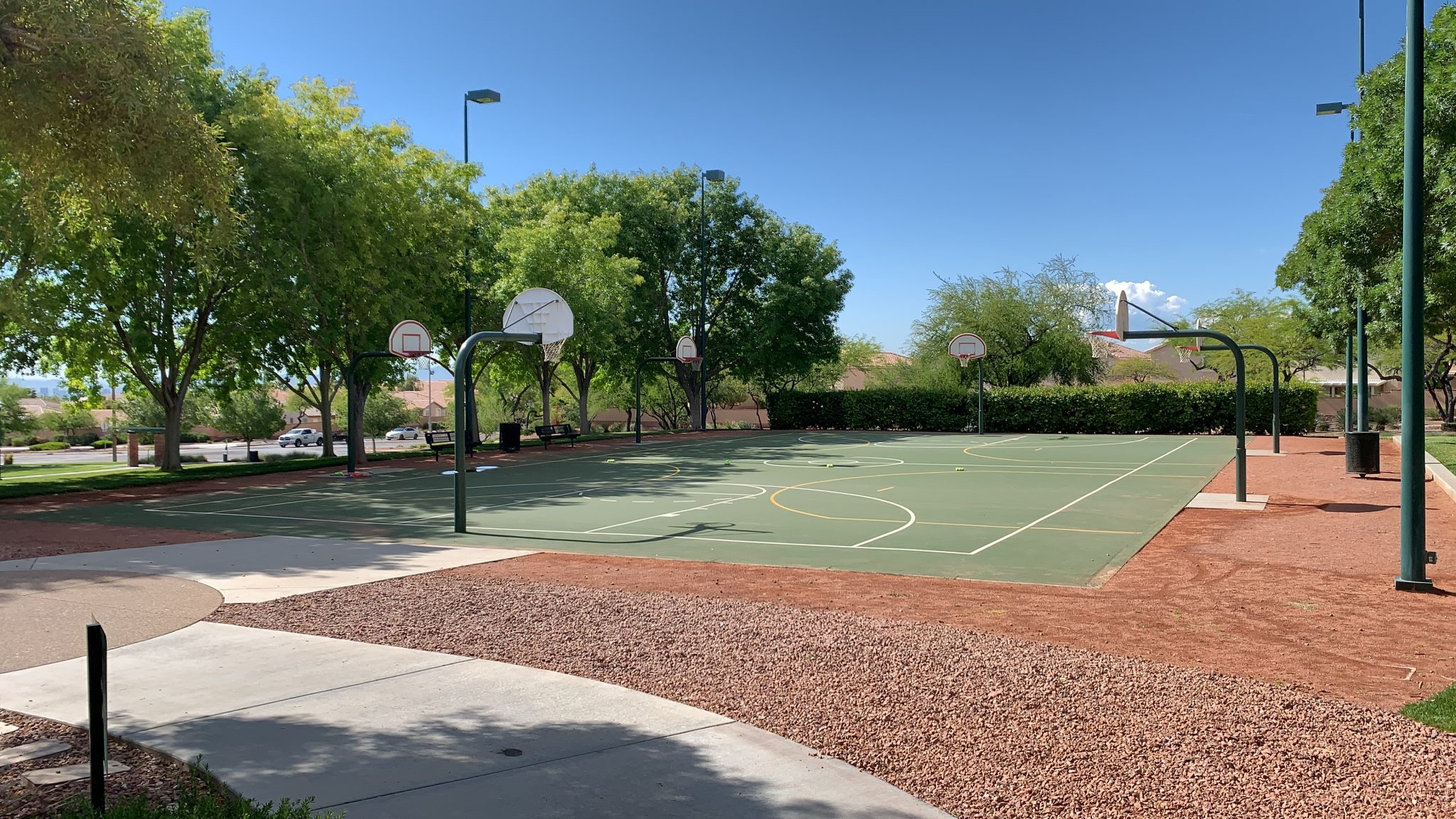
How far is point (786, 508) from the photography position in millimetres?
17094

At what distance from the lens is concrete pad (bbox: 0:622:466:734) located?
5.83 m

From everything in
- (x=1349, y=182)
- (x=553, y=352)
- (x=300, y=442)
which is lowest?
(x=300, y=442)

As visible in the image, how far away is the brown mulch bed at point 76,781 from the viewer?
14.4 ft

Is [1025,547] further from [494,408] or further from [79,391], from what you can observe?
[494,408]

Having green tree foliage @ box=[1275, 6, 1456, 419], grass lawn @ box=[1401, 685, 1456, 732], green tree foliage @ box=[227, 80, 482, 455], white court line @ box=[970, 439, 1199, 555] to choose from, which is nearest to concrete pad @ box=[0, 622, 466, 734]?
grass lawn @ box=[1401, 685, 1456, 732]

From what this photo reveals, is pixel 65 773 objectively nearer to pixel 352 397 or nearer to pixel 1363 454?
pixel 1363 454

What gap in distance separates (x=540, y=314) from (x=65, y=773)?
15.8m

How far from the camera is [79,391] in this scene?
31094mm

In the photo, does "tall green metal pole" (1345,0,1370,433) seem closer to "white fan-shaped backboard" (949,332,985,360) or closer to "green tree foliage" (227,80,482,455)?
"white fan-shaped backboard" (949,332,985,360)

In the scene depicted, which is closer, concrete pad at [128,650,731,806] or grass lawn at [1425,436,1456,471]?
concrete pad at [128,650,731,806]

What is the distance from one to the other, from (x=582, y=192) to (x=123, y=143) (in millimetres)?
40976

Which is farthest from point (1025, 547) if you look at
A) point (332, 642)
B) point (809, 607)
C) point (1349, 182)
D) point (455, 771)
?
point (1349, 182)

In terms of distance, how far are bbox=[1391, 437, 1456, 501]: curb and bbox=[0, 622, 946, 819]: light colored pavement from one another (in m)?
16.3

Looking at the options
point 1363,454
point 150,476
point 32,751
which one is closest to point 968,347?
point 1363,454
